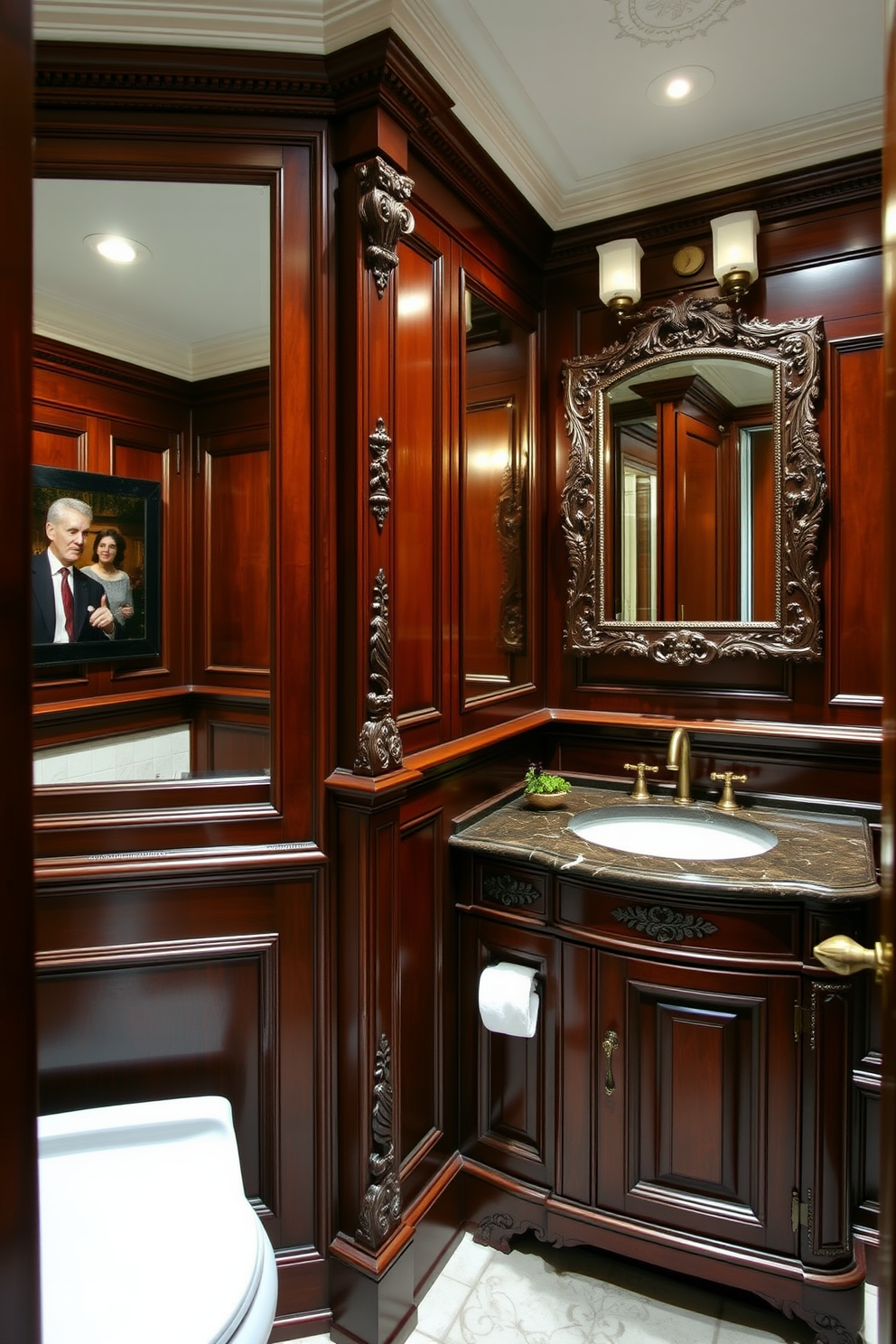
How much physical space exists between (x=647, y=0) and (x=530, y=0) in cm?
23

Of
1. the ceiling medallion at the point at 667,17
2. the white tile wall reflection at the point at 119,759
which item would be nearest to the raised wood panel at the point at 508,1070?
the white tile wall reflection at the point at 119,759

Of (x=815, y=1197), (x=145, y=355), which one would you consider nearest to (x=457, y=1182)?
(x=815, y=1197)

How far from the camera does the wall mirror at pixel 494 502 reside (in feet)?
6.35

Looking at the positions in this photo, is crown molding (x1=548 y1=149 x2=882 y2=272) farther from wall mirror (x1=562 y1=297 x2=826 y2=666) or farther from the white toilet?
the white toilet

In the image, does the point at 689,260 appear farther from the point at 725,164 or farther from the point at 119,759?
the point at 119,759

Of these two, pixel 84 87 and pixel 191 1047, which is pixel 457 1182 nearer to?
pixel 191 1047

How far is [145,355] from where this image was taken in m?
1.48

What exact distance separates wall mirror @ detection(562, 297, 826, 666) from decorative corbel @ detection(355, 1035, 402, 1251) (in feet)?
4.13

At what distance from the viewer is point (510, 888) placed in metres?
1.78

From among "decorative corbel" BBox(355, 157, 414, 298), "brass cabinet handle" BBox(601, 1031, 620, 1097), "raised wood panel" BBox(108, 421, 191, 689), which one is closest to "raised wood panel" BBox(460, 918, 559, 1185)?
"brass cabinet handle" BBox(601, 1031, 620, 1097)

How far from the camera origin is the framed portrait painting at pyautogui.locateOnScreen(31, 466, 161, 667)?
4.66 feet

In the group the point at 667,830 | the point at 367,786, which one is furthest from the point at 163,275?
the point at 667,830

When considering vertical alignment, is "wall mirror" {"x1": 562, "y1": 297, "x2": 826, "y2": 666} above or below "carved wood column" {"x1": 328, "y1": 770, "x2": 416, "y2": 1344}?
above

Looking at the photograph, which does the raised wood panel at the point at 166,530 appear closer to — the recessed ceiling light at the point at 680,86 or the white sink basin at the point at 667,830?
the white sink basin at the point at 667,830
